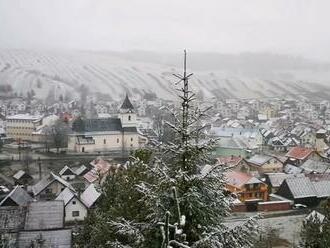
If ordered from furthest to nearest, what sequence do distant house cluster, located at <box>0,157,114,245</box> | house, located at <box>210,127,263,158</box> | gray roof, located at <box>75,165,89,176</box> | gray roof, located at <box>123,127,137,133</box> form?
1. gray roof, located at <box>123,127,137,133</box>
2. house, located at <box>210,127,263,158</box>
3. gray roof, located at <box>75,165,89,176</box>
4. distant house cluster, located at <box>0,157,114,245</box>

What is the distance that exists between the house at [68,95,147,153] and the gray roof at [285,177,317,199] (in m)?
9.94

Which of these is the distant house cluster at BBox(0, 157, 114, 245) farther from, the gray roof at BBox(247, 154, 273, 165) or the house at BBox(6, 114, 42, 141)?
the house at BBox(6, 114, 42, 141)

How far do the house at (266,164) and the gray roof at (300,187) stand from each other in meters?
3.54

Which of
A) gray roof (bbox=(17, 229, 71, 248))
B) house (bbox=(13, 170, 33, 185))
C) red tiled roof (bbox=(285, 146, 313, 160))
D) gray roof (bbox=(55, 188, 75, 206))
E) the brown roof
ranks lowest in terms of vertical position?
house (bbox=(13, 170, 33, 185))

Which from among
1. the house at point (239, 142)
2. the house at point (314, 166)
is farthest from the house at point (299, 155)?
the house at point (239, 142)

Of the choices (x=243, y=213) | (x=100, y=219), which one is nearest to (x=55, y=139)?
(x=243, y=213)

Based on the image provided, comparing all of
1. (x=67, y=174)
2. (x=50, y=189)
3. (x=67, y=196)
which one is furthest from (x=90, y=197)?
(x=67, y=174)

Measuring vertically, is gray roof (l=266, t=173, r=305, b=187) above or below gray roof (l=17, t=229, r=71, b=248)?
below

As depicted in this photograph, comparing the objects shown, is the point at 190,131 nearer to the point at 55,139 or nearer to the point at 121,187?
the point at 121,187

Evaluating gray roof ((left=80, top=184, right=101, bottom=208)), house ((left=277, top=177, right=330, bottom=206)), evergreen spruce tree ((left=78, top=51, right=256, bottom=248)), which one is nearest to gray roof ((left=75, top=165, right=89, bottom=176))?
gray roof ((left=80, top=184, right=101, bottom=208))

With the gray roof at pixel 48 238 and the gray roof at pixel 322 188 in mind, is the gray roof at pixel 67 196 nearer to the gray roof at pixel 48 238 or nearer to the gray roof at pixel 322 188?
the gray roof at pixel 48 238

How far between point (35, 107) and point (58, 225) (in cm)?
2477

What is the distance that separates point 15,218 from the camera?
24.7 feet

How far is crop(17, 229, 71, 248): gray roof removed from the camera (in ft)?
21.7
